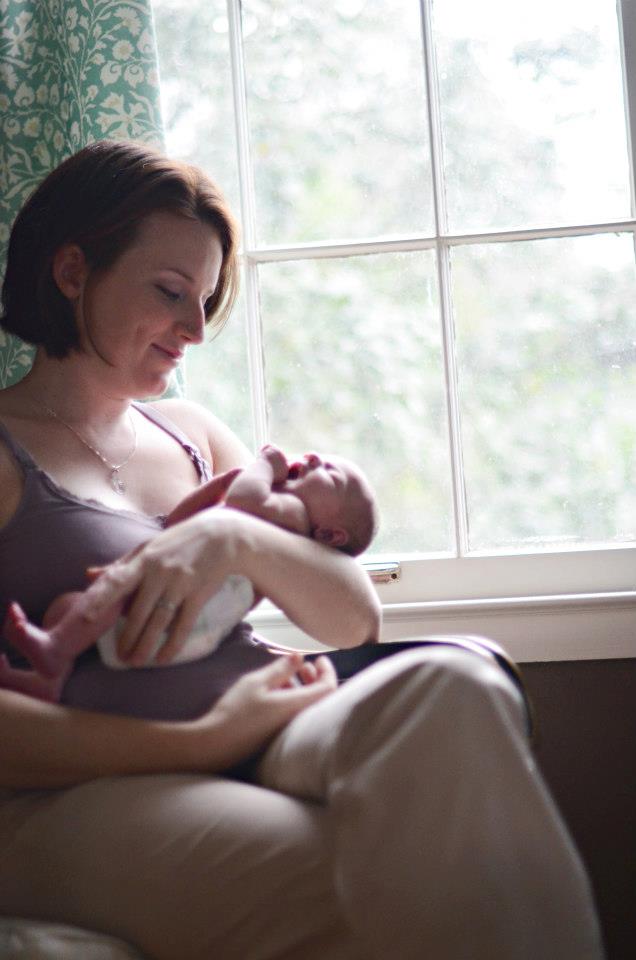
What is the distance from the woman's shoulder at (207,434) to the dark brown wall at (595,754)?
681 mm

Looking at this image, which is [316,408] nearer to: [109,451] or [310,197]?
[310,197]

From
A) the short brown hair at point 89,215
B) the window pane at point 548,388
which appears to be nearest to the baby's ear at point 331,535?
the short brown hair at point 89,215

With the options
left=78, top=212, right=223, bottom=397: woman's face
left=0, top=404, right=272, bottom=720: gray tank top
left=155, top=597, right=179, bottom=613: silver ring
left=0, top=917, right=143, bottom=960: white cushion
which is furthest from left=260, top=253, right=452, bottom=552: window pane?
left=0, top=917, right=143, bottom=960: white cushion

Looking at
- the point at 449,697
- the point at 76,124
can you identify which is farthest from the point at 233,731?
the point at 76,124

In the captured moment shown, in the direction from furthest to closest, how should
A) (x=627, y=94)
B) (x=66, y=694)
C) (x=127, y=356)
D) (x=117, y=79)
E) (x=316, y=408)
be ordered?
(x=316, y=408), (x=627, y=94), (x=117, y=79), (x=127, y=356), (x=66, y=694)

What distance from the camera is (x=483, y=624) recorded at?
205cm

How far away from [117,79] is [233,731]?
122cm

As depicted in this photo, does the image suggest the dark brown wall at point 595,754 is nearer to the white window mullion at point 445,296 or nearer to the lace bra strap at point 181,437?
the white window mullion at point 445,296

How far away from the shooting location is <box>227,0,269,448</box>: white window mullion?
85.5 inches

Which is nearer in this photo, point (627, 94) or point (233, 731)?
point (233, 731)

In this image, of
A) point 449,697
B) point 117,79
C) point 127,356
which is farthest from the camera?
point 117,79

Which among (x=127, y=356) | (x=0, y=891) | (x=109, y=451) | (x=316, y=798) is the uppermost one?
(x=127, y=356)

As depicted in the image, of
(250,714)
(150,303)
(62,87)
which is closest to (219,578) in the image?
(250,714)

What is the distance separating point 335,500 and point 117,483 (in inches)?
14.9
